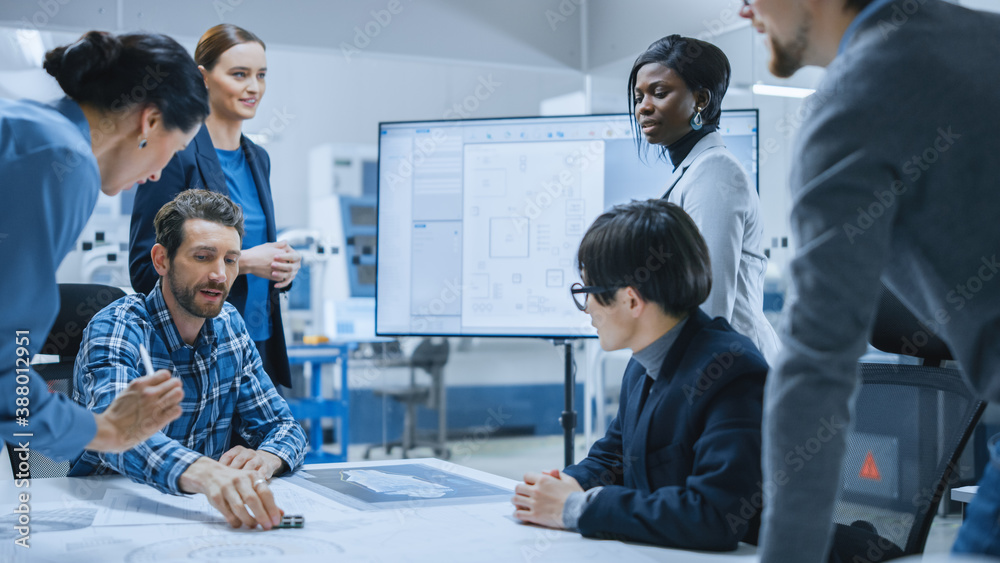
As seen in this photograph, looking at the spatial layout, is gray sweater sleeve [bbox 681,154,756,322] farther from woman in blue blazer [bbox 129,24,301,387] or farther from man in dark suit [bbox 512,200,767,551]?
woman in blue blazer [bbox 129,24,301,387]

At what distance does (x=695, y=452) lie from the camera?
4.11ft

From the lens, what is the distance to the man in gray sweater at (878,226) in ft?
2.54

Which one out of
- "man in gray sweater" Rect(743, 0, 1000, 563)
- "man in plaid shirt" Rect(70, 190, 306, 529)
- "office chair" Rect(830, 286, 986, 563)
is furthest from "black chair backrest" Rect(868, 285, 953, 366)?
"man in plaid shirt" Rect(70, 190, 306, 529)

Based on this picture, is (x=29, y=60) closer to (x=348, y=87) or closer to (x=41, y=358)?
(x=41, y=358)

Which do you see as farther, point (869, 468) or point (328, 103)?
point (328, 103)

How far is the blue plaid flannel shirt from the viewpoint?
1.69m

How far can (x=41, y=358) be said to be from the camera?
2146mm

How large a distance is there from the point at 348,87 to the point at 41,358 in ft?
17.5

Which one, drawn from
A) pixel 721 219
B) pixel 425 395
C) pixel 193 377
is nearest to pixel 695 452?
pixel 721 219

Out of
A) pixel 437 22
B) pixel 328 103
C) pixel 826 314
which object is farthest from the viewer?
pixel 328 103

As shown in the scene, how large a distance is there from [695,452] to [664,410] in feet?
0.29

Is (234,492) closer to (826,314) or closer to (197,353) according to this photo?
(197,353)

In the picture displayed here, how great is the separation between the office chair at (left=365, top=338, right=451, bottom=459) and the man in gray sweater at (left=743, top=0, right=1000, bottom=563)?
510cm

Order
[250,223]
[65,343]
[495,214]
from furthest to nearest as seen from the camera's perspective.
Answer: [495,214] → [250,223] → [65,343]
